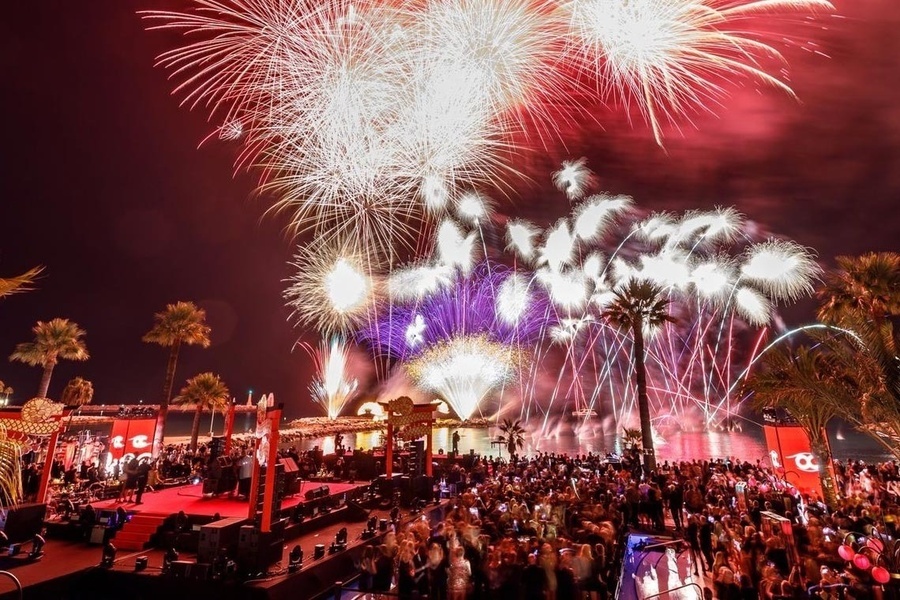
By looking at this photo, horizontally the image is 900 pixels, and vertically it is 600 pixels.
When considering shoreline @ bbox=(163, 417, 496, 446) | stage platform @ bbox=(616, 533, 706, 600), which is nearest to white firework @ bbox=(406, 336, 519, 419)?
shoreline @ bbox=(163, 417, 496, 446)

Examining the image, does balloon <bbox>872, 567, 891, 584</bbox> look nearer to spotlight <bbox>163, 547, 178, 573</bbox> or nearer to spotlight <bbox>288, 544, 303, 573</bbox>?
spotlight <bbox>288, 544, 303, 573</bbox>

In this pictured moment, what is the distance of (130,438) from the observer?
2538 centimetres

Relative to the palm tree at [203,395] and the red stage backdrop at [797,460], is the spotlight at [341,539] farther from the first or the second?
the palm tree at [203,395]

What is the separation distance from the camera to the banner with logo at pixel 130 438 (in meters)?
25.1

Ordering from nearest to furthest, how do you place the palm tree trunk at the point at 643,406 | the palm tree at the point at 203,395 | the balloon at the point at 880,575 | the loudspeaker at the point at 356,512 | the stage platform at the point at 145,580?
the balloon at the point at 880,575 < the stage platform at the point at 145,580 < the loudspeaker at the point at 356,512 < the palm tree trunk at the point at 643,406 < the palm tree at the point at 203,395

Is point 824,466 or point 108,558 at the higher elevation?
point 824,466

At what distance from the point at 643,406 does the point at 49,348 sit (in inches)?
1702

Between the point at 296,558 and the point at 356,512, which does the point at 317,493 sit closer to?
the point at 356,512

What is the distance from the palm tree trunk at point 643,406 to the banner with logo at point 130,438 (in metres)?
26.6

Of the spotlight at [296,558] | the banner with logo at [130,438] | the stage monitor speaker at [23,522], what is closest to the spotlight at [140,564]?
the spotlight at [296,558]

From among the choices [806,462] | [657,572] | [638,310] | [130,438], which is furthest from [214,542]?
[638,310]

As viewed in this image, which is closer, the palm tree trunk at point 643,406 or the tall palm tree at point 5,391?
the palm tree trunk at point 643,406

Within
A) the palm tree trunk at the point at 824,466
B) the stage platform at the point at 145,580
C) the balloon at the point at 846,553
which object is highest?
the palm tree trunk at the point at 824,466

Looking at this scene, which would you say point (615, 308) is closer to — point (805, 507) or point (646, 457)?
point (646, 457)
